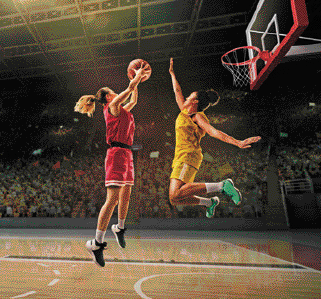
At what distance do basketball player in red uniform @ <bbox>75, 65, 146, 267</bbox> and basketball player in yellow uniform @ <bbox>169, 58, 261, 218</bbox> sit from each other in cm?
45

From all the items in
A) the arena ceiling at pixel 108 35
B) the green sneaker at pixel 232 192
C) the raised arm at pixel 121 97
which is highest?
the arena ceiling at pixel 108 35

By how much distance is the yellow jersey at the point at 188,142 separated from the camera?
93.6 inches

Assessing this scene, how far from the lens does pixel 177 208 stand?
17.7ft

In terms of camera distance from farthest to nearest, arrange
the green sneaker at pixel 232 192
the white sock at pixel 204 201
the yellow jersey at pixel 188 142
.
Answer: the yellow jersey at pixel 188 142
the white sock at pixel 204 201
the green sneaker at pixel 232 192

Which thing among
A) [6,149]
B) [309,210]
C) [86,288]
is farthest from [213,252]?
[6,149]

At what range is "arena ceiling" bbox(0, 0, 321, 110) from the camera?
4.23m

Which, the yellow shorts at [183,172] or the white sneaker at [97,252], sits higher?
the yellow shorts at [183,172]

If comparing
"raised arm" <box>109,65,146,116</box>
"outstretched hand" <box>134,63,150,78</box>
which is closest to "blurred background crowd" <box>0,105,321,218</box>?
"outstretched hand" <box>134,63,150,78</box>

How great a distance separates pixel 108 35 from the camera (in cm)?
480

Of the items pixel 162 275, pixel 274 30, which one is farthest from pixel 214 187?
pixel 274 30

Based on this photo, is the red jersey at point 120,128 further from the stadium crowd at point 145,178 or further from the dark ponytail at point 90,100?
the stadium crowd at point 145,178

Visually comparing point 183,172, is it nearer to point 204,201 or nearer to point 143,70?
point 204,201

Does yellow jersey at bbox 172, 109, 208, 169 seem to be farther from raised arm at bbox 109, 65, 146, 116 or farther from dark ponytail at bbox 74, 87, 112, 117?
dark ponytail at bbox 74, 87, 112, 117

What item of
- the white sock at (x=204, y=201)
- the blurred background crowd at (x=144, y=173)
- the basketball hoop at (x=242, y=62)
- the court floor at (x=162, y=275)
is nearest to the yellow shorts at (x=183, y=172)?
the white sock at (x=204, y=201)
